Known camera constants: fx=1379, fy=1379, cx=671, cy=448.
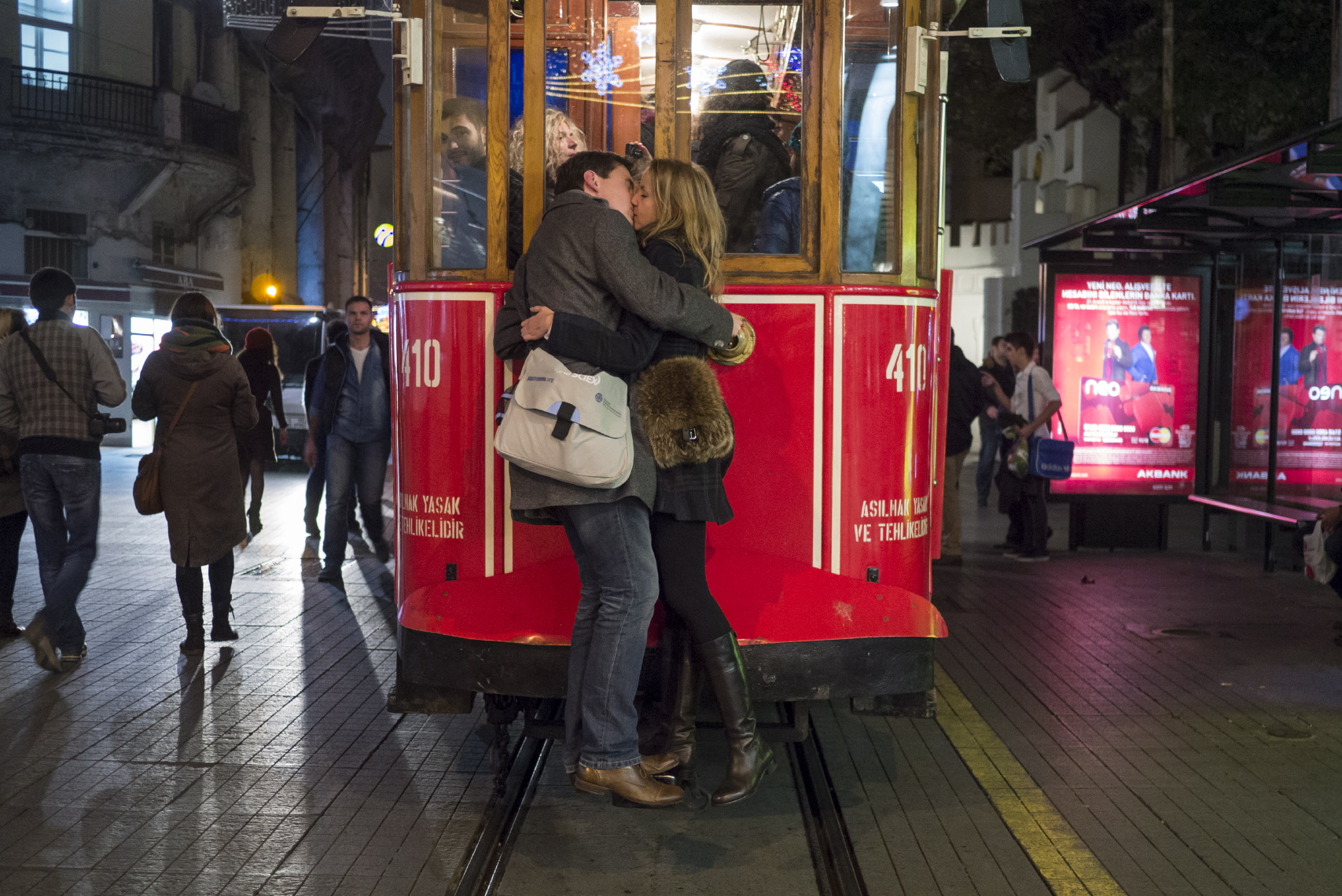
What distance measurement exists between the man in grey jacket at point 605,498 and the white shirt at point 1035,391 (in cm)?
721

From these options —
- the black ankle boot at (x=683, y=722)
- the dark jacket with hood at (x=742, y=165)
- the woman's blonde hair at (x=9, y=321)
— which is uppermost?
the dark jacket with hood at (x=742, y=165)

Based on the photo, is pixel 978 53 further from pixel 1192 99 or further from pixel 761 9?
pixel 761 9

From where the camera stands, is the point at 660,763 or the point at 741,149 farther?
the point at 741,149

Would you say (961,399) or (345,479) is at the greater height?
(961,399)

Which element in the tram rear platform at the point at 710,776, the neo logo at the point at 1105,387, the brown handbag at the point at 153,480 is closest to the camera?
the tram rear platform at the point at 710,776

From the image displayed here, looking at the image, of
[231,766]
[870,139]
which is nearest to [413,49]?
[870,139]

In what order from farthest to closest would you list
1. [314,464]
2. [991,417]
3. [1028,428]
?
[991,417], [1028,428], [314,464]

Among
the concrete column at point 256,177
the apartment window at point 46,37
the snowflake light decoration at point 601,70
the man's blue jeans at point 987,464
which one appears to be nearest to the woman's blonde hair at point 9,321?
the snowflake light decoration at point 601,70

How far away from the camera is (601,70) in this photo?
483cm

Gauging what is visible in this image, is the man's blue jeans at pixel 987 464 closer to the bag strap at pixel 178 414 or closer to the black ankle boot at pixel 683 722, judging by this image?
the bag strap at pixel 178 414

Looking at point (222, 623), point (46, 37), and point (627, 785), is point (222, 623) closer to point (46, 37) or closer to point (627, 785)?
point (627, 785)

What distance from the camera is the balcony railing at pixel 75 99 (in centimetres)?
2323

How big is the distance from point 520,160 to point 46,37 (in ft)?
73.3

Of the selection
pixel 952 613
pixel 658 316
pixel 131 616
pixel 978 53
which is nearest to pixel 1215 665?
pixel 952 613
